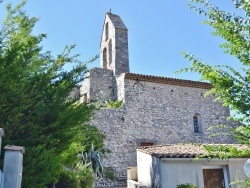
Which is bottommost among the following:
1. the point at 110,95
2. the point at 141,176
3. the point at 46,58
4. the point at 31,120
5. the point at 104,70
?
the point at 141,176

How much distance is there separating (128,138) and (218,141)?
246 inches

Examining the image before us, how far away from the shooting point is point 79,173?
439 inches

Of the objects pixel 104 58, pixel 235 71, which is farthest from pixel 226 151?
pixel 104 58

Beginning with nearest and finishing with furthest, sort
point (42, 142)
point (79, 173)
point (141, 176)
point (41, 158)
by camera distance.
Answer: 1. point (41, 158)
2. point (42, 142)
3. point (79, 173)
4. point (141, 176)

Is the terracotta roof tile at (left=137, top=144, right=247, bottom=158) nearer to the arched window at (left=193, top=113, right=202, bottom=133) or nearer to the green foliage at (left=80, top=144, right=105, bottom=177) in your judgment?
the green foliage at (left=80, top=144, right=105, bottom=177)

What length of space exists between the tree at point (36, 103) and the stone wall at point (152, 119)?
9.00 m

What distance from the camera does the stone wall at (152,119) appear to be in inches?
650

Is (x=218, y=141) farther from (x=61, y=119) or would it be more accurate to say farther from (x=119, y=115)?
(x=61, y=119)

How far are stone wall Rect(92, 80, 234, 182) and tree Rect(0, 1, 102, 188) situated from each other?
9.00m

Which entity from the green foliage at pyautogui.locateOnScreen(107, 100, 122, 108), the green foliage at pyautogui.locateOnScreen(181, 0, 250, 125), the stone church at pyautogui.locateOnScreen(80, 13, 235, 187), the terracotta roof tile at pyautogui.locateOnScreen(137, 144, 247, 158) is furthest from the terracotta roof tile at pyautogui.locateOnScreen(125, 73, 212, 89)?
the green foliage at pyautogui.locateOnScreen(181, 0, 250, 125)

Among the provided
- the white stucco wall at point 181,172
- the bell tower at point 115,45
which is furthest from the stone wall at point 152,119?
the white stucco wall at point 181,172

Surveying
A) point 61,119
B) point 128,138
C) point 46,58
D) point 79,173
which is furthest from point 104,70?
point 61,119

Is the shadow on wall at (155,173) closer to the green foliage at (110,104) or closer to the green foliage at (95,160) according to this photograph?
the green foliage at (95,160)

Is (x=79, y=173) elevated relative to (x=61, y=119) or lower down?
lower down
